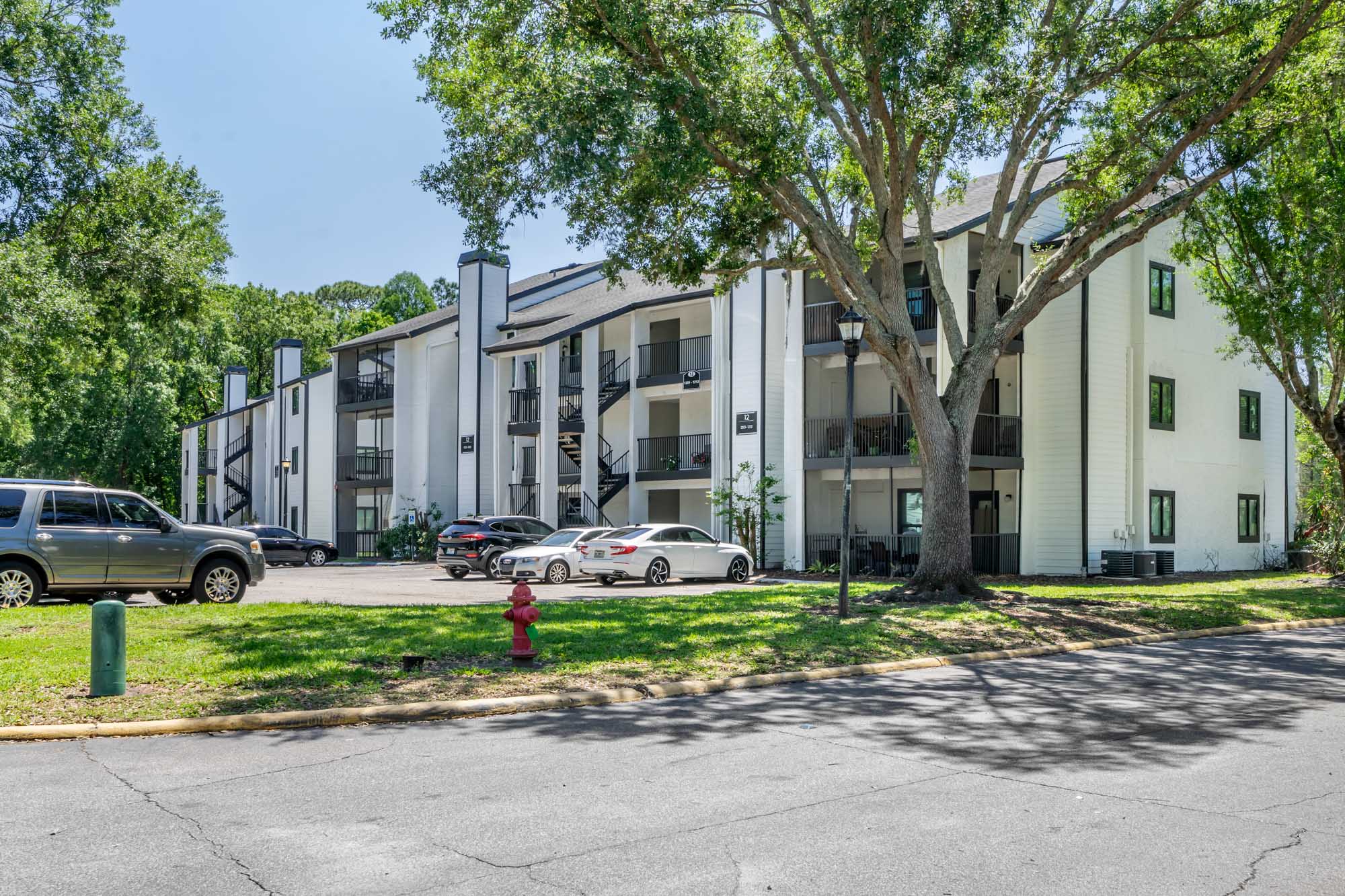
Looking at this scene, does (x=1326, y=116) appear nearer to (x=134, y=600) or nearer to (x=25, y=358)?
(x=134, y=600)

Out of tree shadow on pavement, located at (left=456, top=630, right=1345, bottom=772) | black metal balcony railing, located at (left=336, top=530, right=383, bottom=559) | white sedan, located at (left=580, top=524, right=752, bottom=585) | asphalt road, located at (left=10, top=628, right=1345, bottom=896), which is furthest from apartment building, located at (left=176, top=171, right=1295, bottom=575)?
asphalt road, located at (left=10, top=628, right=1345, bottom=896)

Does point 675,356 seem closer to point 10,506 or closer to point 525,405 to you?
point 525,405

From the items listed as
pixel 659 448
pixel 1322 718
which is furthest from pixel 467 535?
pixel 1322 718

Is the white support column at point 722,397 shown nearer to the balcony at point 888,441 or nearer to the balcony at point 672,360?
the balcony at point 672,360

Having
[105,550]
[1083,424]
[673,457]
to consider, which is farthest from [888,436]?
[105,550]

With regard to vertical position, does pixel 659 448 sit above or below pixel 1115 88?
below

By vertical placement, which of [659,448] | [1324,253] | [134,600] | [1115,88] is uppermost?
[1115,88]

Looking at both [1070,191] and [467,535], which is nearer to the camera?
[1070,191]

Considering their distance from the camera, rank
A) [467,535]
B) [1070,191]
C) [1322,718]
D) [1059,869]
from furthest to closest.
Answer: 1. [467,535]
2. [1070,191]
3. [1322,718]
4. [1059,869]

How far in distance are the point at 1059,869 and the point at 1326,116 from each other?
19006 millimetres

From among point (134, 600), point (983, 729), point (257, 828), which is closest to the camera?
point (257, 828)

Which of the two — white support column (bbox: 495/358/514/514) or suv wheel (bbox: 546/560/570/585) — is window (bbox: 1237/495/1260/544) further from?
white support column (bbox: 495/358/514/514)

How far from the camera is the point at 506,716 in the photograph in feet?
30.9

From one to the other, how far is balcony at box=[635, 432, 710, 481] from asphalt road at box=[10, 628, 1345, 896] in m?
23.6
